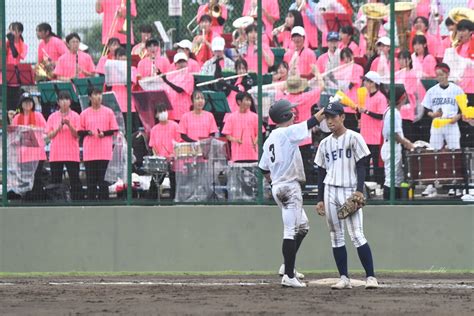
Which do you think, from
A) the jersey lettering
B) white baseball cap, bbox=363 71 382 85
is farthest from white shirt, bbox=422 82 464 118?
the jersey lettering

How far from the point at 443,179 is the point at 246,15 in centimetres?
355

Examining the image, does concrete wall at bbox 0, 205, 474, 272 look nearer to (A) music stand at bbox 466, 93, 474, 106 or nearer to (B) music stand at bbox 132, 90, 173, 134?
(B) music stand at bbox 132, 90, 173, 134

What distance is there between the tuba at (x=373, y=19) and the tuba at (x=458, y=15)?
2.99 feet

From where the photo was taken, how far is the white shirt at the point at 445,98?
14.7m

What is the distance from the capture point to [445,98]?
14.7 metres

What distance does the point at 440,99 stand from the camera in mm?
14727

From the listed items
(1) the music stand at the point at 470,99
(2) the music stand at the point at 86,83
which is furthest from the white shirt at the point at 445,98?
(2) the music stand at the point at 86,83

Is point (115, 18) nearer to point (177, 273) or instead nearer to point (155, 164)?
point (155, 164)

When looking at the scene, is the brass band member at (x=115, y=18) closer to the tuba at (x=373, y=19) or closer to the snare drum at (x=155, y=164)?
the snare drum at (x=155, y=164)

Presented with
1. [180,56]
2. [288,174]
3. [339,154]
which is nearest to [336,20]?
[180,56]

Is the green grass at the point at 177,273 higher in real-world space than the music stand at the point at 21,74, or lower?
lower

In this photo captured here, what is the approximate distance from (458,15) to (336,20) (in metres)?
1.67

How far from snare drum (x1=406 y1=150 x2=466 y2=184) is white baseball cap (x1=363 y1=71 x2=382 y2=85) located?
1.12 meters

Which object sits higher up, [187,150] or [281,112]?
[281,112]
